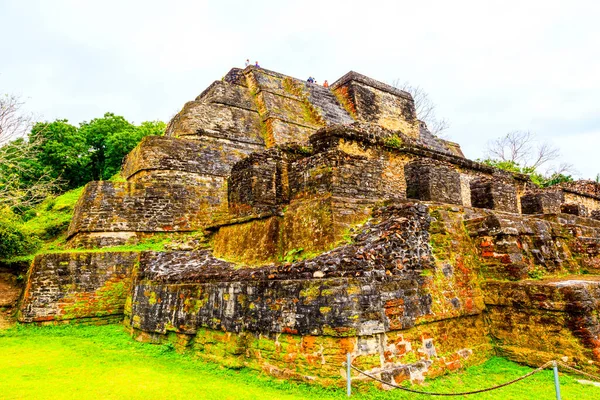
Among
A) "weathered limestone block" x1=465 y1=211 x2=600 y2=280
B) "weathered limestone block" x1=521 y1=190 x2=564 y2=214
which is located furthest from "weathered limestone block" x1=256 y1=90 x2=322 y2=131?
"weathered limestone block" x1=465 y1=211 x2=600 y2=280

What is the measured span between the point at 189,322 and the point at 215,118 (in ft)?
26.5

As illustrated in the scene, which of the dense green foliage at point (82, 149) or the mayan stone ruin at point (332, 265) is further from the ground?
the dense green foliage at point (82, 149)

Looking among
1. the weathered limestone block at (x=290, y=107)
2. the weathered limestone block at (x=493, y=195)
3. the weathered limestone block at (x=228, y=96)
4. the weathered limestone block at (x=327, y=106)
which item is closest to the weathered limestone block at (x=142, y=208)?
the weathered limestone block at (x=290, y=107)

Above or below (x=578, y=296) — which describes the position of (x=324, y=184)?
above

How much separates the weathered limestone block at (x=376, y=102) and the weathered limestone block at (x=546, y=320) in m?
10.8

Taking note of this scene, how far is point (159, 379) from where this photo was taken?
535cm

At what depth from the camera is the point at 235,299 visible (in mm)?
5785

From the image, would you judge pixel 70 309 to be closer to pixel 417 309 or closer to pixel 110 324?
pixel 110 324

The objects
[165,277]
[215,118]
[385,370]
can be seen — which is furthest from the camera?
[215,118]

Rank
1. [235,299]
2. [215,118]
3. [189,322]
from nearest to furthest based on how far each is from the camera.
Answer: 1. [235,299]
2. [189,322]
3. [215,118]

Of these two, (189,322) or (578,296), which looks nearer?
(578,296)

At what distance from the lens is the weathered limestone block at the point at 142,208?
10031 mm

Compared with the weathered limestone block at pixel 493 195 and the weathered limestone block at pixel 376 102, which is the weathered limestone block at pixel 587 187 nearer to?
the weathered limestone block at pixel 376 102

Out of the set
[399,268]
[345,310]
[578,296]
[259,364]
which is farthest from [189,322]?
[578,296]
